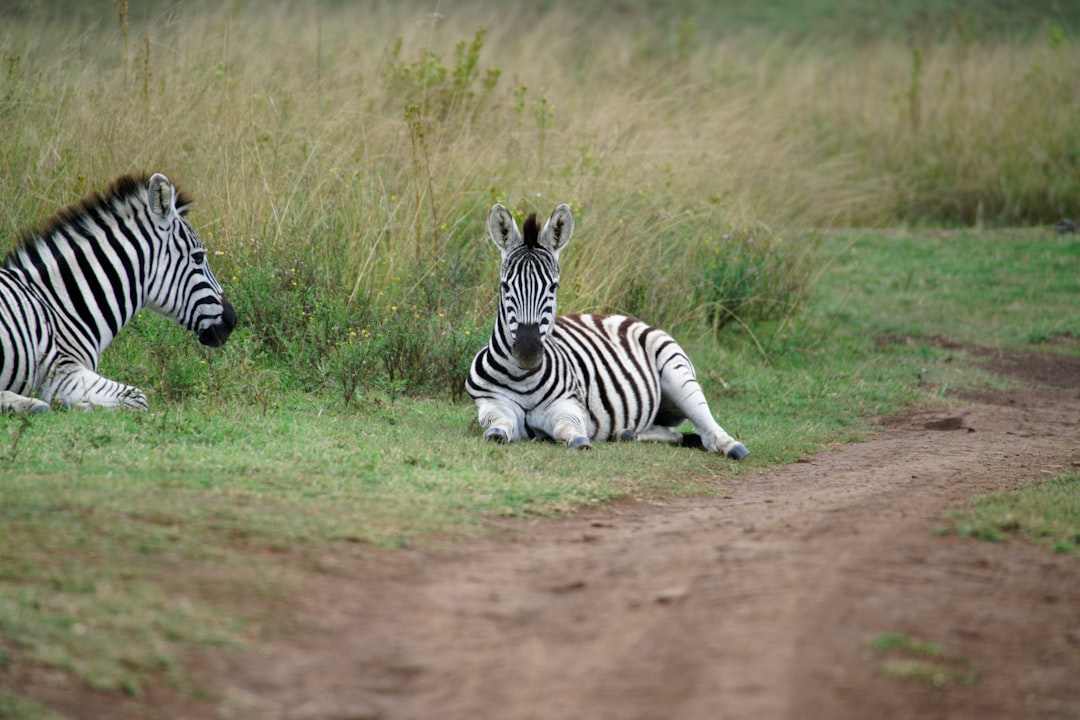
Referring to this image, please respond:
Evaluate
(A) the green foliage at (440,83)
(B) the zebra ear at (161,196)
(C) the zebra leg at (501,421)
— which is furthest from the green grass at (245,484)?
(A) the green foliage at (440,83)

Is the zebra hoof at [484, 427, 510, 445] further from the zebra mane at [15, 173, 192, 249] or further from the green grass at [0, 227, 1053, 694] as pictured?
the zebra mane at [15, 173, 192, 249]

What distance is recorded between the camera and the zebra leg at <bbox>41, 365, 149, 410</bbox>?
7188 mm

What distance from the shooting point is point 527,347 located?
293 inches

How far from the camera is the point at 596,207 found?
1127cm

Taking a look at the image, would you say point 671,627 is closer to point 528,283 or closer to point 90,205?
point 528,283

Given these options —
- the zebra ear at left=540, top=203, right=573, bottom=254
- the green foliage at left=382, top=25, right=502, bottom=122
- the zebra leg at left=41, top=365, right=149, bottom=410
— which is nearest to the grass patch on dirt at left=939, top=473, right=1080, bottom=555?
the zebra ear at left=540, top=203, right=573, bottom=254

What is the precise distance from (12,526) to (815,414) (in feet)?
21.7

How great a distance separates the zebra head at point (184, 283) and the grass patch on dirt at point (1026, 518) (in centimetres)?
504

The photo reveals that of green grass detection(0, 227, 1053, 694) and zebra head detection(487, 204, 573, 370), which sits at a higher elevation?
zebra head detection(487, 204, 573, 370)

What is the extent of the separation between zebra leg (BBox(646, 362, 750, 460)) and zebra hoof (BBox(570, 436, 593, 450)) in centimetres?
101

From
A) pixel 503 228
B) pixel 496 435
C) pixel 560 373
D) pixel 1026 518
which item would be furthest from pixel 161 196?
pixel 1026 518

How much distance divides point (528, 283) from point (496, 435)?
1035mm

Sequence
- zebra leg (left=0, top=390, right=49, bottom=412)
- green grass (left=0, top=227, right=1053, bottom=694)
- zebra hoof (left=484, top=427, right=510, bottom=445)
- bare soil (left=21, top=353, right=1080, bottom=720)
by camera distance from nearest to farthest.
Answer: bare soil (left=21, top=353, right=1080, bottom=720)
green grass (left=0, top=227, right=1053, bottom=694)
zebra leg (left=0, top=390, right=49, bottom=412)
zebra hoof (left=484, top=427, right=510, bottom=445)

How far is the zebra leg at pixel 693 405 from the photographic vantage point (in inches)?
306
